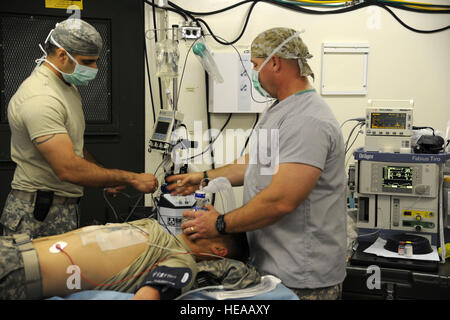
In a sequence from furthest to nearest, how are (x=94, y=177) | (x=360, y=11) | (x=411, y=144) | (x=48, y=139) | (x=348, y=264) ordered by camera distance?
(x=360, y=11)
(x=411, y=144)
(x=348, y=264)
(x=94, y=177)
(x=48, y=139)

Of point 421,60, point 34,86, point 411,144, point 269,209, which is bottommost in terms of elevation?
point 269,209

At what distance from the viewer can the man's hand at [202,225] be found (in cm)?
173

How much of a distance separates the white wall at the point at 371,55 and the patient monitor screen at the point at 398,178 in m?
1.11

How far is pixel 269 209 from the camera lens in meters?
1.63

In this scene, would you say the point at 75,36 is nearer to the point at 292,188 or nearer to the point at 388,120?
the point at 292,188

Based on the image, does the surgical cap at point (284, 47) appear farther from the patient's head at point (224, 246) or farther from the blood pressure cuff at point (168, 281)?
the blood pressure cuff at point (168, 281)

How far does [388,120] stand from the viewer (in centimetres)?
249

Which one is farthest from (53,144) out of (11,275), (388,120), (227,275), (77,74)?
(388,120)

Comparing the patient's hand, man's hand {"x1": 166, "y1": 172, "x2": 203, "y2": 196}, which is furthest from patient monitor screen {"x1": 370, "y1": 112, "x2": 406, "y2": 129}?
the patient's hand

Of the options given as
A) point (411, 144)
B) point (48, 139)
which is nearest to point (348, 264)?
point (411, 144)

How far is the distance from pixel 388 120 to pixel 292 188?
1.11m

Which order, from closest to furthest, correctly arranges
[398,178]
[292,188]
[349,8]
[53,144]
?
[292,188] → [53,144] → [398,178] → [349,8]

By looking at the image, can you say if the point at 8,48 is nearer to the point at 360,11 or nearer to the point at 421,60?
the point at 360,11

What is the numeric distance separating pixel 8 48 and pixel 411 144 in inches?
94.3
